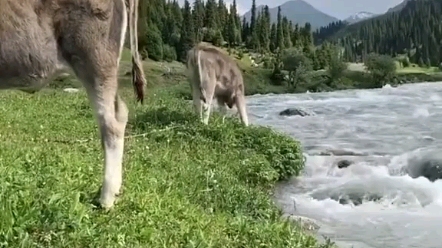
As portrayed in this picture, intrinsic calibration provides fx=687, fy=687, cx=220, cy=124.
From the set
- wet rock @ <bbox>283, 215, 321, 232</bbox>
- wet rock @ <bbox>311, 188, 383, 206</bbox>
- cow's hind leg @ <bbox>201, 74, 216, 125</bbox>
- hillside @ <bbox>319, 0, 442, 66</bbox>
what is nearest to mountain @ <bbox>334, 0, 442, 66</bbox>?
hillside @ <bbox>319, 0, 442, 66</bbox>

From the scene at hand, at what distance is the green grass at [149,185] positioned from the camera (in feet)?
19.1

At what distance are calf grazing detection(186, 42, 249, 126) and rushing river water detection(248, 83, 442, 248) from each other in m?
2.81

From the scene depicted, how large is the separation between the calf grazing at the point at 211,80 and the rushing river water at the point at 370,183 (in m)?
2.81

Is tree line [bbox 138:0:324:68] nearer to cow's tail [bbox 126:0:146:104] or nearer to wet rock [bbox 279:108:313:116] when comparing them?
wet rock [bbox 279:108:313:116]

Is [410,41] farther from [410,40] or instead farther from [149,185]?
[149,185]

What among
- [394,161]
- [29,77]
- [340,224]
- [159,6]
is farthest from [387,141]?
[159,6]

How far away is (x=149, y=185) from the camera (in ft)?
27.7

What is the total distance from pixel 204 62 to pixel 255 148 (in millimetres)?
3821

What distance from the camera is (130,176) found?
28.3 ft

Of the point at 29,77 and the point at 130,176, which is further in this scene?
the point at 130,176

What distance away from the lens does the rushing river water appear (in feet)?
38.5

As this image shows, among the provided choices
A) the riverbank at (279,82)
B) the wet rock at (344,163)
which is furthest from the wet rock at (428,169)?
the riverbank at (279,82)

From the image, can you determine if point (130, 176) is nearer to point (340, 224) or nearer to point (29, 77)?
point (29, 77)

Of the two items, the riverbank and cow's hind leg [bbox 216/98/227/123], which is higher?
cow's hind leg [bbox 216/98/227/123]
